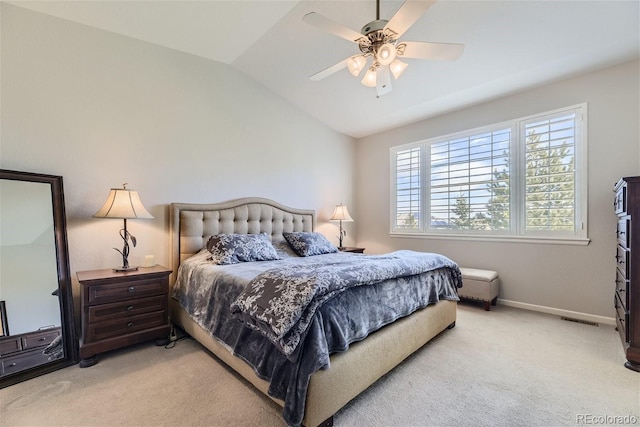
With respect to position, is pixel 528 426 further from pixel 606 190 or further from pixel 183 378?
pixel 606 190

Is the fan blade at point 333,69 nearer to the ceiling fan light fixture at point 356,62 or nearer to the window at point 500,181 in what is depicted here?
the ceiling fan light fixture at point 356,62

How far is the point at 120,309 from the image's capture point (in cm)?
231

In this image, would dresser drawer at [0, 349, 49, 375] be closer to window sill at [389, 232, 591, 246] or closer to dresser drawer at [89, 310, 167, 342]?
dresser drawer at [89, 310, 167, 342]

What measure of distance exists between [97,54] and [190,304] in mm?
2487

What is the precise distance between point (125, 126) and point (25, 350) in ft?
6.60

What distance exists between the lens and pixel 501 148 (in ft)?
12.0

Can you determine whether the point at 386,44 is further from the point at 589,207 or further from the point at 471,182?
the point at 589,207

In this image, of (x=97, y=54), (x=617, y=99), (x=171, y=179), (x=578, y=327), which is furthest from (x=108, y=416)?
(x=617, y=99)

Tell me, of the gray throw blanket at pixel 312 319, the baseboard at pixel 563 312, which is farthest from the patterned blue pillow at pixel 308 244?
the baseboard at pixel 563 312

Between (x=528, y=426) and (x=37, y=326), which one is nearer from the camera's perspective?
(x=528, y=426)

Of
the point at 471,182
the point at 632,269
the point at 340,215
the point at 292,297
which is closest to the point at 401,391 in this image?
the point at 292,297

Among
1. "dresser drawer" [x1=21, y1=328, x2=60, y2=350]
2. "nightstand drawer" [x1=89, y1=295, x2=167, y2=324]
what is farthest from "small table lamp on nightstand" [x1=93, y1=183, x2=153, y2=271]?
"dresser drawer" [x1=21, y1=328, x2=60, y2=350]

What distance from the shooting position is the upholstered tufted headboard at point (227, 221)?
9.93 feet

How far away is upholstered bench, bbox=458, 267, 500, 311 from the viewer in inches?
133
